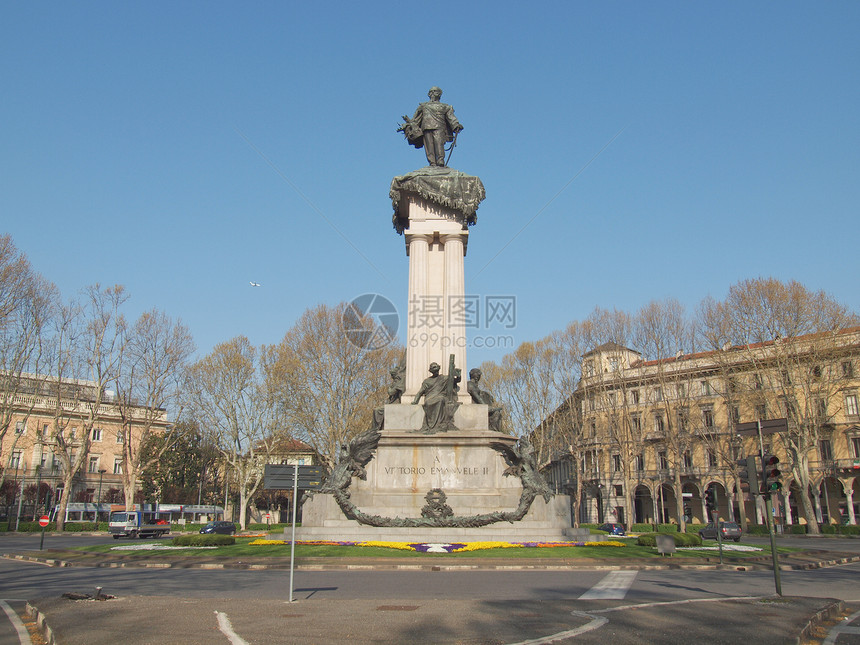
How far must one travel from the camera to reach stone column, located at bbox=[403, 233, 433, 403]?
25.7 m

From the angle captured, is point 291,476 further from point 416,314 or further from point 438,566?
point 416,314

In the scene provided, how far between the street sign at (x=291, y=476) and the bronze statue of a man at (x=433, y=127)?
18.8 meters

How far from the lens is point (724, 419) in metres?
64.8

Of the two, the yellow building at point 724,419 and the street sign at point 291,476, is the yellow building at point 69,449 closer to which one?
the yellow building at point 724,419

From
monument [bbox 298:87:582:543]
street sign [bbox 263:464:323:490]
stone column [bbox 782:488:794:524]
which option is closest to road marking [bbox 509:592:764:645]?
street sign [bbox 263:464:323:490]

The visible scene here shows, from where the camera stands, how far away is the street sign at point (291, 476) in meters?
12.9

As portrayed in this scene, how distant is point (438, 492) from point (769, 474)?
1133 centimetres

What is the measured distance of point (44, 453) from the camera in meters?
73.1

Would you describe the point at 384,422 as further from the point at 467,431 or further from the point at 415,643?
the point at 415,643

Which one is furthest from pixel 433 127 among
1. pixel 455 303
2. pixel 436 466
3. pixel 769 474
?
pixel 769 474

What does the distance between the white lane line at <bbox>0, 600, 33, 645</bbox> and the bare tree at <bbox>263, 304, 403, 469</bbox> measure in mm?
34072

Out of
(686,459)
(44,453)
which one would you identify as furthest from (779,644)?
(44,453)

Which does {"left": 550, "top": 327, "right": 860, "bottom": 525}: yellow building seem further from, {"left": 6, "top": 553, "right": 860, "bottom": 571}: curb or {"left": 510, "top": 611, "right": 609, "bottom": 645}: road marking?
{"left": 510, "top": 611, "right": 609, "bottom": 645}: road marking

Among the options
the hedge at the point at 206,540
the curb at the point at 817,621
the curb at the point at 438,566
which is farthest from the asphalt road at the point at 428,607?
the hedge at the point at 206,540
